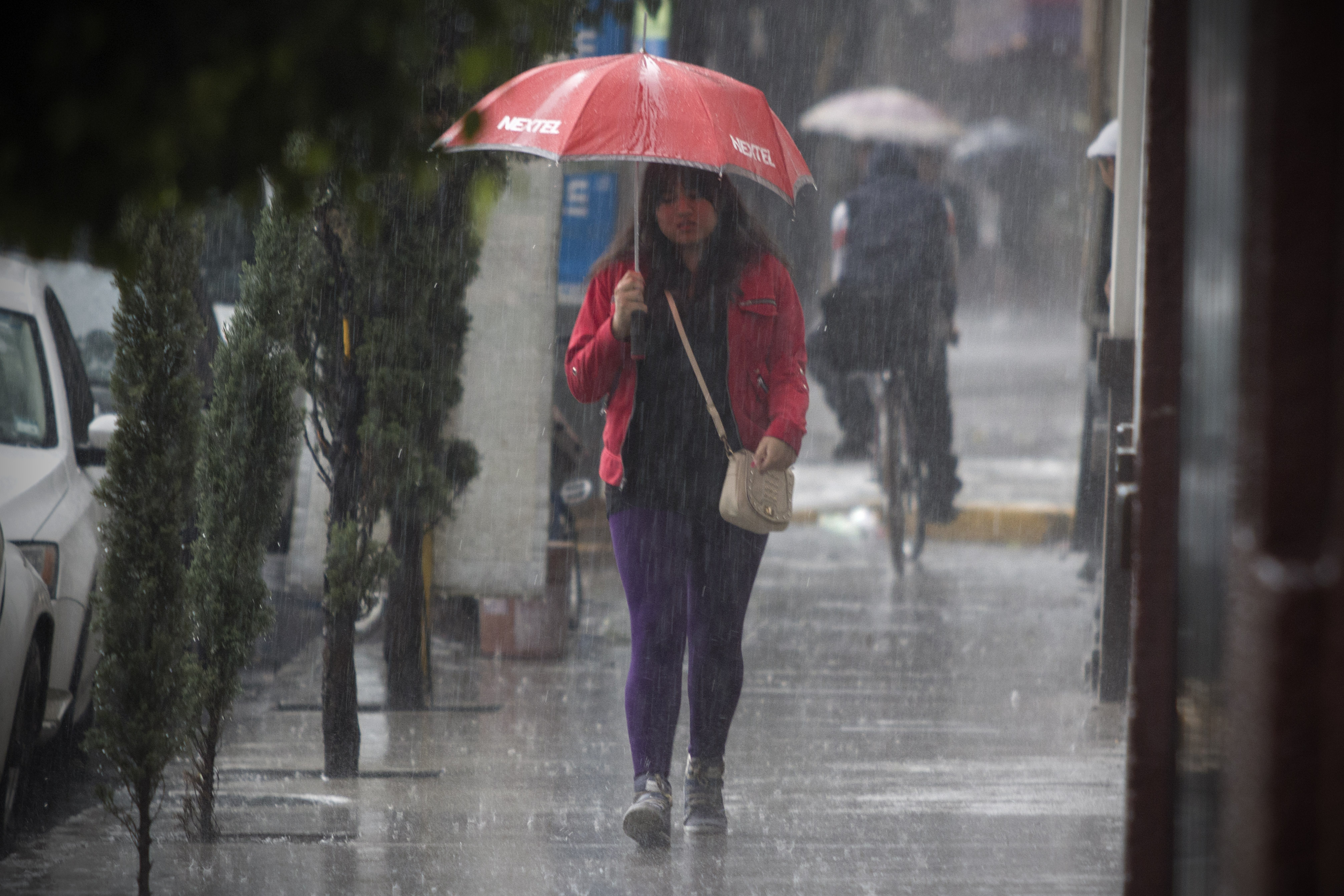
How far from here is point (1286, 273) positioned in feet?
6.19

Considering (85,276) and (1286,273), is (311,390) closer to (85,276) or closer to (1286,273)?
(85,276)

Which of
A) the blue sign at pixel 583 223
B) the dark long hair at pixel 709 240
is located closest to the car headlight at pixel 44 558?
the dark long hair at pixel 709 240

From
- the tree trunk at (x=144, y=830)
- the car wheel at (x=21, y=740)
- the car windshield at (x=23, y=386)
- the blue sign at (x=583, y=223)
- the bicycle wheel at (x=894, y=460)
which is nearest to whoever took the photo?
the tree trunk at (x=144, y=830)

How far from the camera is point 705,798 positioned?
5020 millimetres

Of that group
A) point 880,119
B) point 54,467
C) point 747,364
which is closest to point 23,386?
point 54,467

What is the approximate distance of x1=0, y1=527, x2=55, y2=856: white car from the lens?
448 centimetres

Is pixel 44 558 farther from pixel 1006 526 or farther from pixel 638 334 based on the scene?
pixel 1006 526

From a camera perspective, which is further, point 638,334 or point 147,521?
point 638,334

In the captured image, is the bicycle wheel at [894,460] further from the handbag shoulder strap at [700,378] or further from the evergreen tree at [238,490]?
the evergreen tree at [238,490]

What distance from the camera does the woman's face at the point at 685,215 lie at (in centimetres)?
500

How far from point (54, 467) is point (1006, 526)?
897 cm

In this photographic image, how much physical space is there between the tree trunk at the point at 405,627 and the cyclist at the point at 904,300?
15.2 ft

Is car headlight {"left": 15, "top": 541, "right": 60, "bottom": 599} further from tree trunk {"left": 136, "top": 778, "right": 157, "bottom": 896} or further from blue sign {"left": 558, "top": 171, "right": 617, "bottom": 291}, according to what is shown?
blue sign {"left": 558, "top": 171, "right": 617, "bottom": 291}

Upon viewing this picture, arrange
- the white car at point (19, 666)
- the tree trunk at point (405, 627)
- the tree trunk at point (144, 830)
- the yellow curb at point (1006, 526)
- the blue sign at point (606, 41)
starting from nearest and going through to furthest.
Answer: the tree trunk at point (144, 830) → the white car at point (19, 666) → the tree trunk at point (405, 627) → the blue sign at point (606, 41) → the yellow curb at point (1006, 526)
